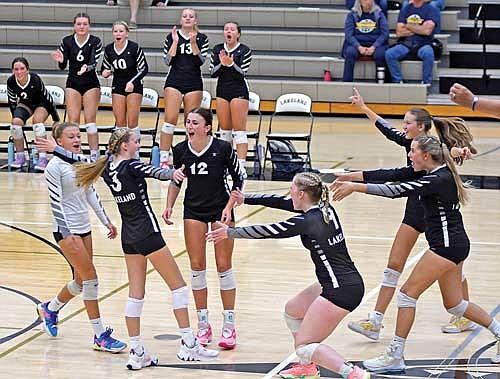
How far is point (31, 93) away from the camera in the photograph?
1507 centimetres

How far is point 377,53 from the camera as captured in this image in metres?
20.3

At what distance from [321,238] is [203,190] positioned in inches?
49.8

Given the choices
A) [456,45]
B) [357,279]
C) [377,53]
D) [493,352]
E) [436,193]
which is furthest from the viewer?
[456,45]

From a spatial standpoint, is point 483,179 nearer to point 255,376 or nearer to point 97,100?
point 97,100

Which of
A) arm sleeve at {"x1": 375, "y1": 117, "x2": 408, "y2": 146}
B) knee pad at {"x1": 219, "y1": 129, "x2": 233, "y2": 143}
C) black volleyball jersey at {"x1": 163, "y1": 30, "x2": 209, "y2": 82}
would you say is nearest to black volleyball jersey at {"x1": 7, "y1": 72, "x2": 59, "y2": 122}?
black volleyball jersey at {"x1": 163, "y1": 30, "x2": 209, "y2": 82}

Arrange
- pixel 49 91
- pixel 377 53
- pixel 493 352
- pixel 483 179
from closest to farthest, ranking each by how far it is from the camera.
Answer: pixel 493 352, pixel 483 179, pixel 49 91, pixel 377 53

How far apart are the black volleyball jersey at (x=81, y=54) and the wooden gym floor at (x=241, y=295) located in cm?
172

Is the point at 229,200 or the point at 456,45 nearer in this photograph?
the point at 229,200

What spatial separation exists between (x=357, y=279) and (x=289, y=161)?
8601mm

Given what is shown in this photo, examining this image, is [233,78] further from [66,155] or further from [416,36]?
[416,36]

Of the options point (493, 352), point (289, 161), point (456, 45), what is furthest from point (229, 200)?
point (456, 45)

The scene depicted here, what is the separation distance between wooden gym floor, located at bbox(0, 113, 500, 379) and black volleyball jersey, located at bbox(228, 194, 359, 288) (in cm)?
90

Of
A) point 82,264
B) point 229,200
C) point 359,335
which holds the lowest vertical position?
point 359,335

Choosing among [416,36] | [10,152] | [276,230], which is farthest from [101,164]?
[416,36]
